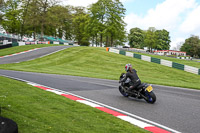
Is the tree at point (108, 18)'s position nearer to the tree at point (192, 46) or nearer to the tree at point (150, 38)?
the tree at point (150, 38)

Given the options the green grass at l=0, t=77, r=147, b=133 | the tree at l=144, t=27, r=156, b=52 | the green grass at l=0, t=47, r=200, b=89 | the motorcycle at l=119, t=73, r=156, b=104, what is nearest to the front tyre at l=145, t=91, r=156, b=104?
the motorcycle at l=119, t=73, r=156, b=104

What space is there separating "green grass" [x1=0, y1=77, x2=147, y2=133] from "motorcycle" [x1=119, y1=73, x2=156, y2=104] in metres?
2.86

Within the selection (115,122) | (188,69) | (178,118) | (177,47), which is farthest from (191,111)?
(177,47)

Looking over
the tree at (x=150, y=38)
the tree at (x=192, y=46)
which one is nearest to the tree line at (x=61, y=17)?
the tree at (x=150, y=38)

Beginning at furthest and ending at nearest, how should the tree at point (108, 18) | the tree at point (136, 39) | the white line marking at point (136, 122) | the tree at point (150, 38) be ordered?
the tree at point (136, 39) < the tree at point (150, 38) < the tree at point (108, 18) < the white line marking at point (136, 122)

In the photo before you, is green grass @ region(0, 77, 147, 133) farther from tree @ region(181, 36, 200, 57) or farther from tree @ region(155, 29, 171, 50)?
tree @ region(181, 36, 200, 57)

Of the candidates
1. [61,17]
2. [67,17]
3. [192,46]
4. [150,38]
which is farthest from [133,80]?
[192,46]

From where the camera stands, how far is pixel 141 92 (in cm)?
865

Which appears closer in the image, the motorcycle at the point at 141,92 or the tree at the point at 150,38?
the motorcycle at the point at 141,92

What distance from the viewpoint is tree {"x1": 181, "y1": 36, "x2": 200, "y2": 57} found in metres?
105

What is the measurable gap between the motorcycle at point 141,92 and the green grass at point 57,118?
9.39 feet

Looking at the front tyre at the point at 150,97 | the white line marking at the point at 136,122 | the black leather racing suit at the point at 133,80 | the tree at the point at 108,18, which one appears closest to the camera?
the white line marking at the point at 136,122

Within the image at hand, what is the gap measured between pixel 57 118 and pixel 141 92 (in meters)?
4.51

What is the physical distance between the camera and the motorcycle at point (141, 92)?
8219 mm
